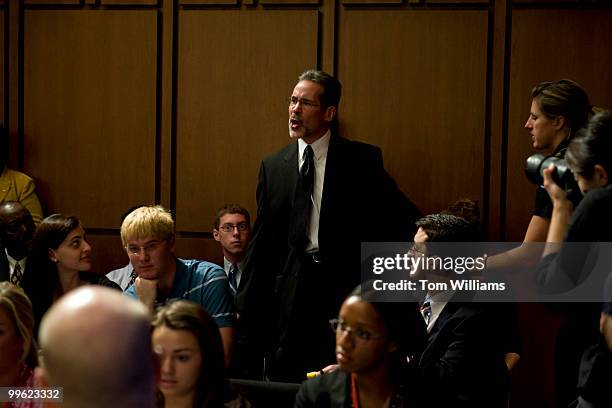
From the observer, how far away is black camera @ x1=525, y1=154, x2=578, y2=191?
2385 millimetres

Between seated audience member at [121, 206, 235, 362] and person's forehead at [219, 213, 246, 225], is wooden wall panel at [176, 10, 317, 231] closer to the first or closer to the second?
person's forehead at [219, 213, 246, 225]

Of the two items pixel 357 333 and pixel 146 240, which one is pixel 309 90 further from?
pixel 357 333

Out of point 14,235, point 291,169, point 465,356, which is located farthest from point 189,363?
point 14,235

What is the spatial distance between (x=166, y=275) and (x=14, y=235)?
119 cm

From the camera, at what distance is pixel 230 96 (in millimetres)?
4750

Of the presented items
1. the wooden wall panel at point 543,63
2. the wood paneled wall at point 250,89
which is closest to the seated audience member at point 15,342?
the wood paneled wall at point 250,89

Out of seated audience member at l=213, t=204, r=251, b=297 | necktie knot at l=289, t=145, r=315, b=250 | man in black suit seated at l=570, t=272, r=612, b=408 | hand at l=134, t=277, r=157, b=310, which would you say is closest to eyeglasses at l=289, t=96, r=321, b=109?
necktie knot at l=289, t=145, r=315, b=250

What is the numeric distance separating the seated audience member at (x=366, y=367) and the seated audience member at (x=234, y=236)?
6.68ft

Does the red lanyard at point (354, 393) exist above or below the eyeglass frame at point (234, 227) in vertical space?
below

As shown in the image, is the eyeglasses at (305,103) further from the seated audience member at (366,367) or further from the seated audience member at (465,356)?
the seated audience member at (366,367)

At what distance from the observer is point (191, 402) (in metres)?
2.33

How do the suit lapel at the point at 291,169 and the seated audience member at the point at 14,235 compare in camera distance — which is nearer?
the suit lapel at the point at 291,169

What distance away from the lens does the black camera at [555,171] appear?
238cm

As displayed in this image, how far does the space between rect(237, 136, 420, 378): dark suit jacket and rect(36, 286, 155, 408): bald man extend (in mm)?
2565
